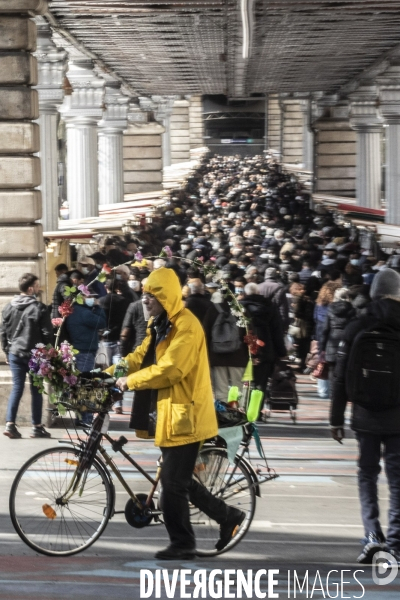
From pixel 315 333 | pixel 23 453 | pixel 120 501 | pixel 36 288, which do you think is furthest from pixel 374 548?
pixel 315 333

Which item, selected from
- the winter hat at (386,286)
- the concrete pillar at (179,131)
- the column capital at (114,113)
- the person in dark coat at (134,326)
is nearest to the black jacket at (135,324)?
the person in dark coat at (134,326)

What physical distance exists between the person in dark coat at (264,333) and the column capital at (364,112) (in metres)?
27.2

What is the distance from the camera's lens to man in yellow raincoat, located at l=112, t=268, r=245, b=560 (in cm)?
703

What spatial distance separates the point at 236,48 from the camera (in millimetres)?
26688

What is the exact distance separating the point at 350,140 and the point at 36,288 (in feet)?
126

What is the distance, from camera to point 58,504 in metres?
7.47

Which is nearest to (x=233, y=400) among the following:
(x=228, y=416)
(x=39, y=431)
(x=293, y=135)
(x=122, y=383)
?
(x=228, y=416)

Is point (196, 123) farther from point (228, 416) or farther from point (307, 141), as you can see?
point (228, 416)

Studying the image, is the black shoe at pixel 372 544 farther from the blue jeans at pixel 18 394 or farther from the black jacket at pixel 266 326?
the black jacket at pixel 266 326

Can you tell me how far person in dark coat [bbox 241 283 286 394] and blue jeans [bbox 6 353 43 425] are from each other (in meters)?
2.23

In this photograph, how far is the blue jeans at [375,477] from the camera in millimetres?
7266

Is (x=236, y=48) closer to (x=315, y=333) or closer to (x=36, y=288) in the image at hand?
(x=315, y=333)

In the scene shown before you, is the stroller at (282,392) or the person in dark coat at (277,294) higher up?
the person in dark coat at (277,294)

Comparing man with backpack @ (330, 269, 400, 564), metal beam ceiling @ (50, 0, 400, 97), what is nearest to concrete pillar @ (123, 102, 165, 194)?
metal beam ceiling @ (50, 0, 400, 97)
